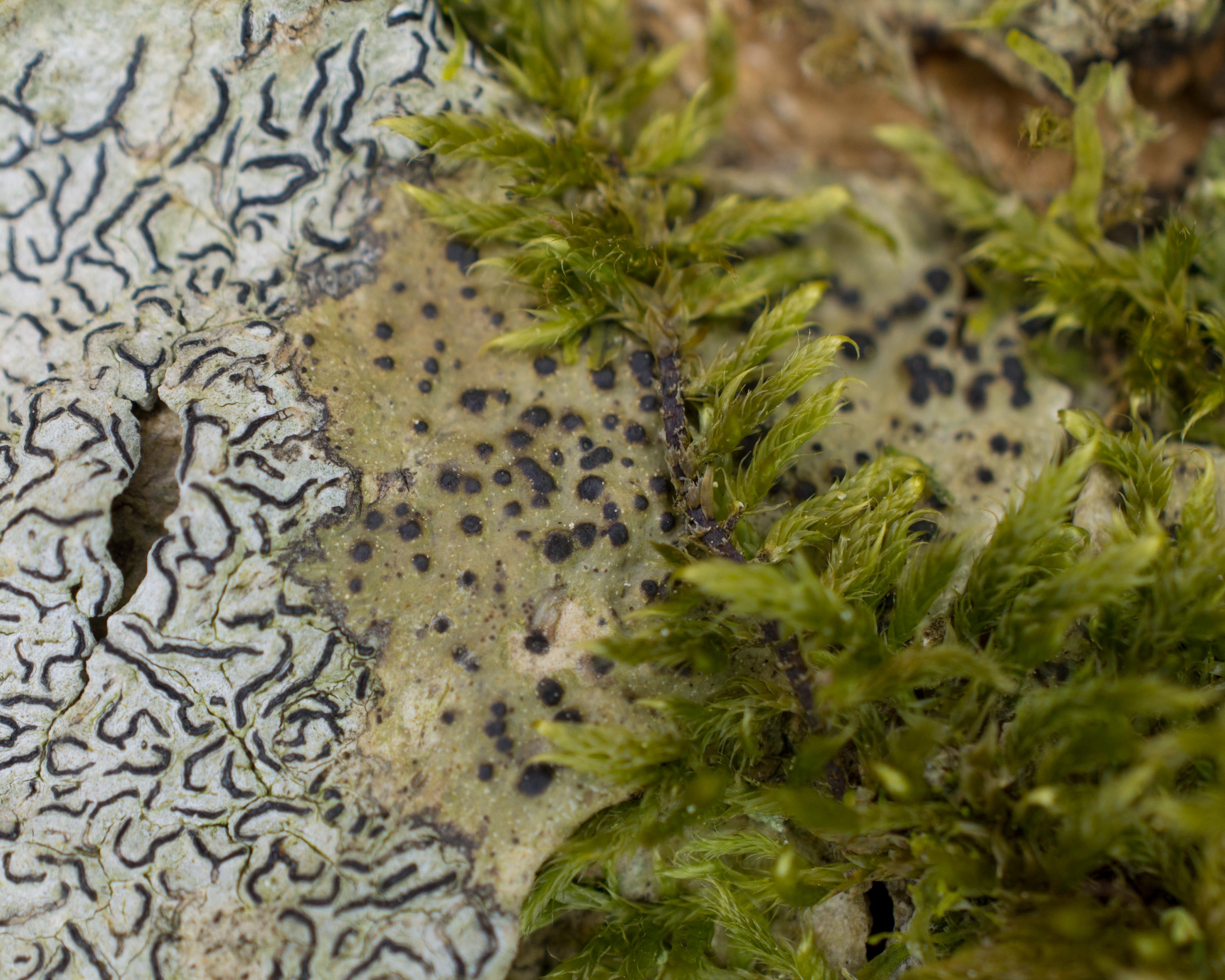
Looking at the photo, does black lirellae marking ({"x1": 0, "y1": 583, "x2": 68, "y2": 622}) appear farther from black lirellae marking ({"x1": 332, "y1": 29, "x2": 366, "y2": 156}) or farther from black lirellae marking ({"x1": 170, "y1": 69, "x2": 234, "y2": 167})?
black lirellae marking ({"x1": 332, "y1": 29, "x2": 366, "y2": 156})

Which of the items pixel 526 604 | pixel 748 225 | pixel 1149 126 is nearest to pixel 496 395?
pixel 526 604

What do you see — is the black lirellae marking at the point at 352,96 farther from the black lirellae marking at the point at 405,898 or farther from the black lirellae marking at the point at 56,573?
the black lirellae marking at the point at 405,898

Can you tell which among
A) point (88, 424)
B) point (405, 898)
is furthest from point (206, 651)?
point (405, 898)

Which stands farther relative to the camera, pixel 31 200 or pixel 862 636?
pixel 31 200

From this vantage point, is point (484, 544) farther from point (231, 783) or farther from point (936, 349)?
point (936, 349)

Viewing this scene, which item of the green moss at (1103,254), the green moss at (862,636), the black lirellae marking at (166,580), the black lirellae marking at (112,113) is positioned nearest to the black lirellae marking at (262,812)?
the black lirellae marking at (166,580)

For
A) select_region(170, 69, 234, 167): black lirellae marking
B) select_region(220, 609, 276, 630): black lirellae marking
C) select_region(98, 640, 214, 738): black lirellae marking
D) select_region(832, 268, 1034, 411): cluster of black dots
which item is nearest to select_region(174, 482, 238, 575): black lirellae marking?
select_region(220, 609, 276, 630): black lirellae marking
